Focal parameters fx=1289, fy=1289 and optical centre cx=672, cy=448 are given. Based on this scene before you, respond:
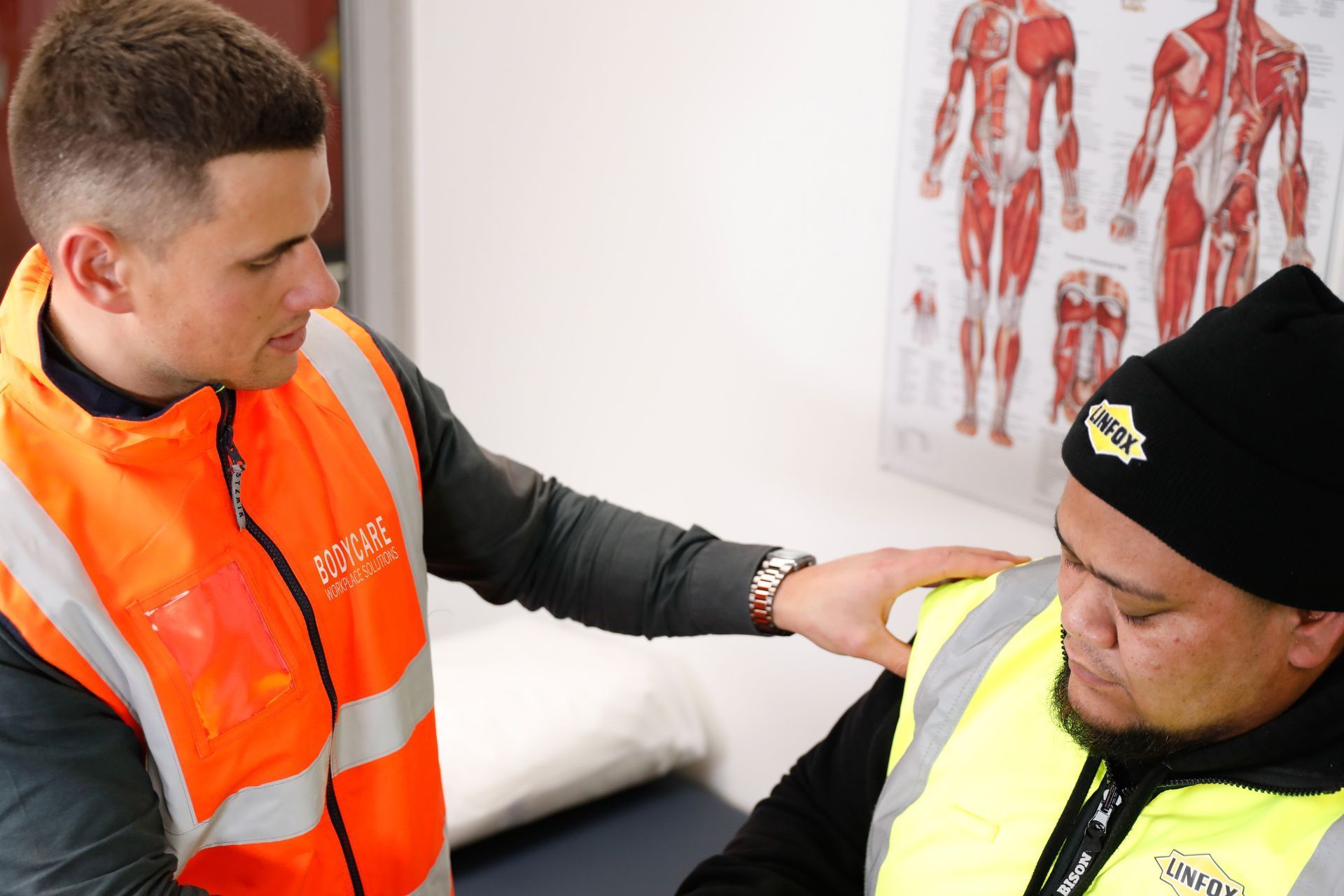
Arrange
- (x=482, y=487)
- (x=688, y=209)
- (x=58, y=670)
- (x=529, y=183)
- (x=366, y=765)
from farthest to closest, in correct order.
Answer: (x=529, y=183), (x=688, y=209), (x=482, y=487), (x=366, y=765), (x=58, y=670)

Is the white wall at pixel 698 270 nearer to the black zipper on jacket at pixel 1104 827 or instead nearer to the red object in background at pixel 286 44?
the red object in background at pixel 286 44

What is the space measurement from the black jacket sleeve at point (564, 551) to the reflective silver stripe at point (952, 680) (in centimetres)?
29

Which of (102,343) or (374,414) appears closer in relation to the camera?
(102,343)

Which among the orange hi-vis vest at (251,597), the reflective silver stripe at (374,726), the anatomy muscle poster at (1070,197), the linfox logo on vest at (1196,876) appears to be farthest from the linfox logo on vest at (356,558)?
the anatomy muscle poster at (1070,197)

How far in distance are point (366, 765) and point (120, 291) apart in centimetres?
56

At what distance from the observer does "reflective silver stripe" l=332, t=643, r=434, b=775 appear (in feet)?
4.41

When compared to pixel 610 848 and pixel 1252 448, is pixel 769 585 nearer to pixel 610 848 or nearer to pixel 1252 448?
pixel 1252 448

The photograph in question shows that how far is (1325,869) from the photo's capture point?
103 centimetres

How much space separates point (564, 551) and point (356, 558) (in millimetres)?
348

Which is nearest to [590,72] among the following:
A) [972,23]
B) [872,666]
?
[972,23]

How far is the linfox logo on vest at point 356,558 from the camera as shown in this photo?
1305 millimetres

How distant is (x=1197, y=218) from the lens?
161 centimetres

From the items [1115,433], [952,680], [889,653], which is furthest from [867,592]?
[1115,433]

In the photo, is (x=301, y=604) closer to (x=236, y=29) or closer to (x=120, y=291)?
(x=120, y=291)
